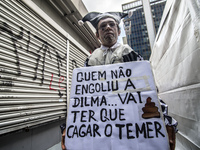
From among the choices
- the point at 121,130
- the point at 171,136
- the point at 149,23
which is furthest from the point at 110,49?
the point at 149,23

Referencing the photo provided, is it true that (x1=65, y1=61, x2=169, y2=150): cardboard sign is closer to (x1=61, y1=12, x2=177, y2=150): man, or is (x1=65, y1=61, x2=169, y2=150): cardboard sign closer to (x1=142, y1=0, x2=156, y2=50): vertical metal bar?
(x1=61, y1=12, x2=177, y2=150): man

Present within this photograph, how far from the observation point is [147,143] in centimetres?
90

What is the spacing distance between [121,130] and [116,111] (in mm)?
168

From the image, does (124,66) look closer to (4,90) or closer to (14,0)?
(4,90)

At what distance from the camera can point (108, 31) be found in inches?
65.7

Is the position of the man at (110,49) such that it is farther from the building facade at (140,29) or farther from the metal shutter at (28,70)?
the building facade at (140,29)

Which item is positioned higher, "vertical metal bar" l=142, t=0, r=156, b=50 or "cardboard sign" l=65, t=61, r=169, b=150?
"vertical metal bar" l=142, t=0, r=156, b=50

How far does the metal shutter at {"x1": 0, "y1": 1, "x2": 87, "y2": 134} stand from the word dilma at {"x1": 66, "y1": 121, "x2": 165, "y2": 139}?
1626 mm

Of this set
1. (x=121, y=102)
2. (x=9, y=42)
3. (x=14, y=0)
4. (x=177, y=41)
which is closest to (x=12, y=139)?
(x=9, y=42)

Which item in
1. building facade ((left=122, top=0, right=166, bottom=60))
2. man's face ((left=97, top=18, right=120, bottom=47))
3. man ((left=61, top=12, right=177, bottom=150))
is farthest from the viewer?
building facade ((left=122, top=0, right=166, bottom=60))

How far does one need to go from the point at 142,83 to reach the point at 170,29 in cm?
113

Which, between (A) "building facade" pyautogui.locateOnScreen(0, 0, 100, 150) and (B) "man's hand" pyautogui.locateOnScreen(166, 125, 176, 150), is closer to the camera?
(B) "man's hand" pyautogui.locateOnScreen(166, 125, 176, 150)

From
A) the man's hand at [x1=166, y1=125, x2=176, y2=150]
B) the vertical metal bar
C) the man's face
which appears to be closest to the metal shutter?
the man's face

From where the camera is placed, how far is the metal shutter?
6.46ft
